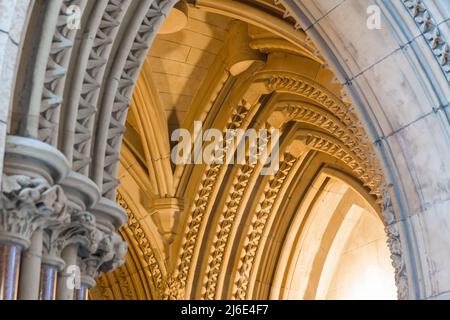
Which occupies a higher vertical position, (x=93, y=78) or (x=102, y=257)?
(x=93, y=78)

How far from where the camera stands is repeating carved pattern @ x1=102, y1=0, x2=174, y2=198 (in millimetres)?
5031

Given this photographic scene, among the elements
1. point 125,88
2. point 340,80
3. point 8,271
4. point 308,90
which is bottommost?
point 8,271

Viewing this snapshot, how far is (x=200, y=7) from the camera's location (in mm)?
9125

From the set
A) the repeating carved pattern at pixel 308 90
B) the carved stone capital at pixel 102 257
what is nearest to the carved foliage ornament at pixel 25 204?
the carved stone capital at pixel 102 257

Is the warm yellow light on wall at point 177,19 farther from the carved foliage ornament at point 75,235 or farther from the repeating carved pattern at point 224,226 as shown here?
the carved foliage ornament at point 75,235

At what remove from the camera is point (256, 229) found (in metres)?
11.3

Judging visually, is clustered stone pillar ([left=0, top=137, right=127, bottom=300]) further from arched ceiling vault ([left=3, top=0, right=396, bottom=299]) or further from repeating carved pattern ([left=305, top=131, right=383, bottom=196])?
repeating carved pattern ([left=305, top=131, right=383, bottom=196])

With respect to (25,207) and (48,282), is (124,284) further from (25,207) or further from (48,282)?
(25,207)

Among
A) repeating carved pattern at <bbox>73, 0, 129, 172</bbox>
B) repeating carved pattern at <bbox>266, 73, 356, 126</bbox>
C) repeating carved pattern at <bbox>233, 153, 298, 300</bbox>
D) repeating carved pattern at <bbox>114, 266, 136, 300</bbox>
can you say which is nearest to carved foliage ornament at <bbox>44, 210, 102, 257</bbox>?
repeating carved pattern at <bbox>73, 0, 129, 172</bbox>

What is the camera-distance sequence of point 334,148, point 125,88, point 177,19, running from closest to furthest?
1. point 125,88
2. point 177,19
3. point 334,148

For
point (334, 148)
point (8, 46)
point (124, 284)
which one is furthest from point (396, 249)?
point (124, 284)

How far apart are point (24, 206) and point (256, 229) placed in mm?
7254
